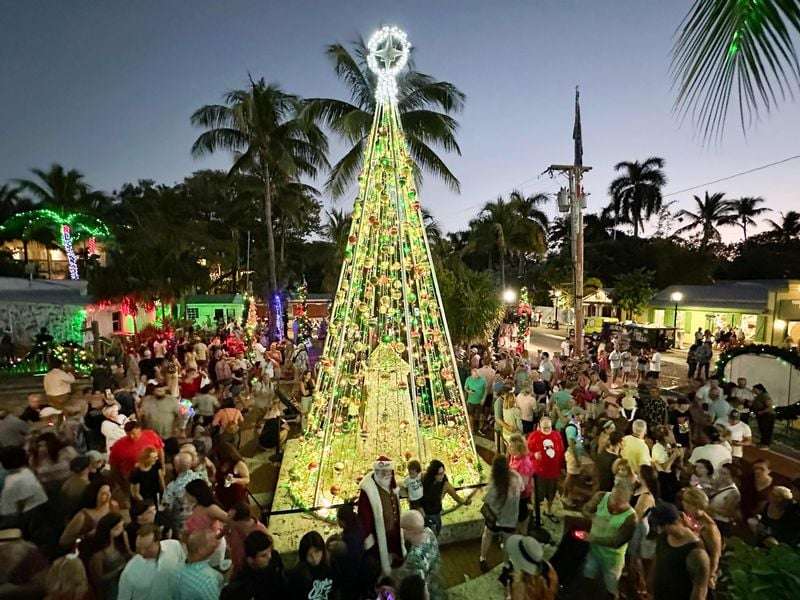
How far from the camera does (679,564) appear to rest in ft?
11.4

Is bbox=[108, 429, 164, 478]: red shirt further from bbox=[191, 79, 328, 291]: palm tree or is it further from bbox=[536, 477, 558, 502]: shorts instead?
bbox=[191, 79, 328, 291]: palm tree

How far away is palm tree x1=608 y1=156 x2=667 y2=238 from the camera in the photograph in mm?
42500

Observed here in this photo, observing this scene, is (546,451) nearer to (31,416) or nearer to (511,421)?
(511,421)

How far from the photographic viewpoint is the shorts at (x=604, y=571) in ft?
13.1

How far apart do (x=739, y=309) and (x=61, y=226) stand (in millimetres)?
34466

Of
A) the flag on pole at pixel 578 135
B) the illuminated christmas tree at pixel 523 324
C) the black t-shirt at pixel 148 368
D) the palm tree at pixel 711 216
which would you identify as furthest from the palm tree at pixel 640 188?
the black t-shirt at pixel 148 368

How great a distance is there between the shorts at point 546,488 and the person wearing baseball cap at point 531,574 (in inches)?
106

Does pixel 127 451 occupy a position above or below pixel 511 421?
above

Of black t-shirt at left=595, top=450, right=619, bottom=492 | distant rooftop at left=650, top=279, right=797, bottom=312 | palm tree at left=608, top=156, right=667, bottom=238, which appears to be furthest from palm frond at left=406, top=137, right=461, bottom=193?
palm tree at left=608, top=156, right=667, bottom=238

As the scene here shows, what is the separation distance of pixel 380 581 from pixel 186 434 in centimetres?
478

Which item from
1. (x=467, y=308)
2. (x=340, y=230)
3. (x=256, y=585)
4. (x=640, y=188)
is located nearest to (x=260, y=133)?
(x=340, y=230)

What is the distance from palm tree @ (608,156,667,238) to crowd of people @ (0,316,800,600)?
39895 mm

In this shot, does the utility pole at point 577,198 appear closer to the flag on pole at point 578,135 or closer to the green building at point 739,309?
the flag on pole at point 578,135

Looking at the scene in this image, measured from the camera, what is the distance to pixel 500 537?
508cm
